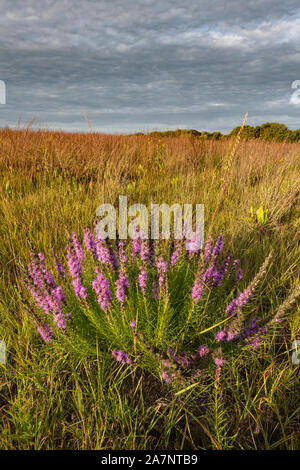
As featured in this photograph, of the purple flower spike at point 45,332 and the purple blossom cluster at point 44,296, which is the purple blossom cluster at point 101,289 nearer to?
the purple blossom cluster at point 44,296

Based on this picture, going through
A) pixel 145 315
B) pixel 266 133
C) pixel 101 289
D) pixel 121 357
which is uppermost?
pixel 266 133

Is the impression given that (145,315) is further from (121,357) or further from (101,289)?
(101,289)

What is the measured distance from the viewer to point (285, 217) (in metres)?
3.74

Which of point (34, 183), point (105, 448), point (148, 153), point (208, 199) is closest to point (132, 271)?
point (105, 448)

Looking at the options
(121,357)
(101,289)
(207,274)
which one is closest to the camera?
(101,289)

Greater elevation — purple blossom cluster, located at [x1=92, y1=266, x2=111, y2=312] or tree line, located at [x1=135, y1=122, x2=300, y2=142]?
tree line, located at [x1=135, y1=122, x2=300, y2=142]

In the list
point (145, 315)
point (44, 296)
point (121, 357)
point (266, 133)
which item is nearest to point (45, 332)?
point (44, 296)

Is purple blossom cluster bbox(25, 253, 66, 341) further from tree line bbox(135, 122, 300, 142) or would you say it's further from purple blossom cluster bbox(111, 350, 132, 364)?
tree line bbox(135, 122, 300, 142)

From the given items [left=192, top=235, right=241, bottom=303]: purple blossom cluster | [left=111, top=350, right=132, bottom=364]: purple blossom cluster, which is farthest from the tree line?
[left=111, top=350, right=132, bottom=364]: purple blossom cluster

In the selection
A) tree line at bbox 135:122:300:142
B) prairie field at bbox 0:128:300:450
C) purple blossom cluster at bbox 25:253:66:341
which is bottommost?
prairie field at bbox 0:128:300:450

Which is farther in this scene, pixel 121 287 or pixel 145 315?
pixel 145 315
